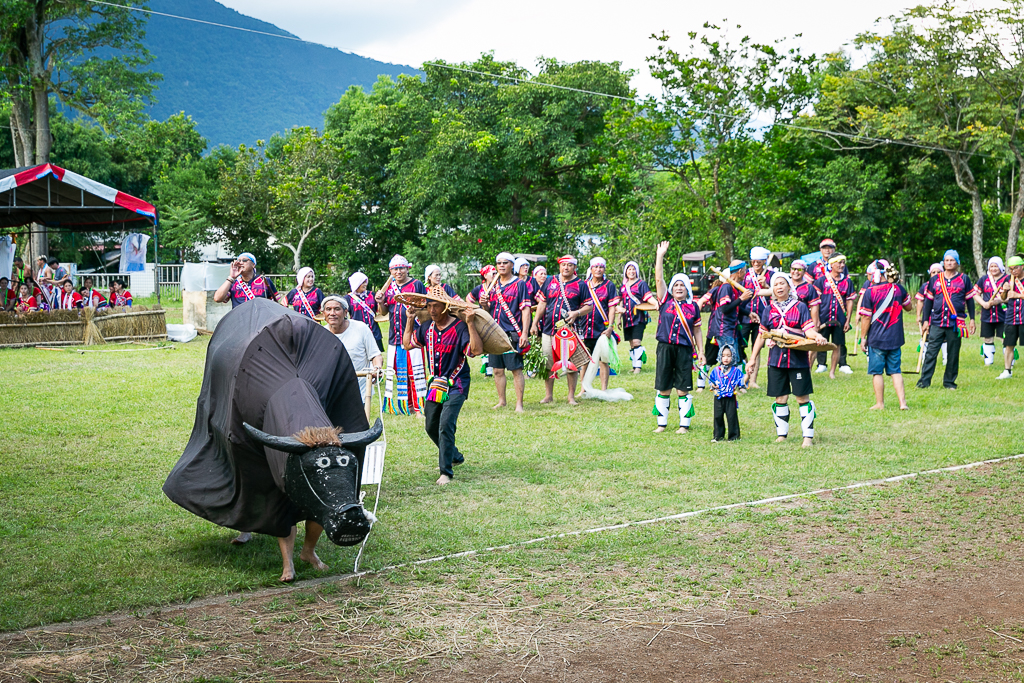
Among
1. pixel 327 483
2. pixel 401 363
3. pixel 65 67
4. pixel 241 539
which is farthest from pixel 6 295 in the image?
pixel 327 483

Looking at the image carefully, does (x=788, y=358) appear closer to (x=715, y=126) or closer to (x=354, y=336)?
(x=354, y=336)

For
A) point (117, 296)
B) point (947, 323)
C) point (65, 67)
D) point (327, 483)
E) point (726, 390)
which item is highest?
point (65, 67)

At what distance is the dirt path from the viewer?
14.8 feet

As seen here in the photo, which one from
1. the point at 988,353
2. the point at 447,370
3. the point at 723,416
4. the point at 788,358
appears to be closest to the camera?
the point at 447,370

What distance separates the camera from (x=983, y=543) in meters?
6.52

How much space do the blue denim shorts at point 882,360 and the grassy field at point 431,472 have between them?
558 mm

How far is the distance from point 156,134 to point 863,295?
47.2 metres

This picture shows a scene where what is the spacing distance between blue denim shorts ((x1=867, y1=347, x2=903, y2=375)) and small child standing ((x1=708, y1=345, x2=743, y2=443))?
105 inches

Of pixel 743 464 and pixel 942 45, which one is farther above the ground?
pixel 942 45

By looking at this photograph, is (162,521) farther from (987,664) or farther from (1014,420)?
(1014,420)

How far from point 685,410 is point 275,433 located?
19.9 ft

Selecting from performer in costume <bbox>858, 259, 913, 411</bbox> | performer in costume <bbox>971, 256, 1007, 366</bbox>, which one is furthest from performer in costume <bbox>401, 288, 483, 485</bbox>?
performer in costume <bbox>971, 256, 1007, 366</bbox>

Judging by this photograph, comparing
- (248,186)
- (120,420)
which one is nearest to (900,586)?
(120,420)

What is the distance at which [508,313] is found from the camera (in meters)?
12.1
